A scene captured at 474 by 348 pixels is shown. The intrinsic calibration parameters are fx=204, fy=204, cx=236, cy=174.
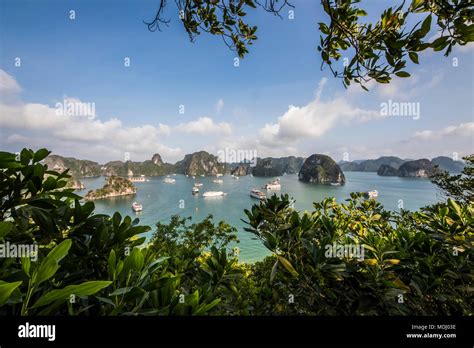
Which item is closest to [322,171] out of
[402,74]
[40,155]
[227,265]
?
[402,74]

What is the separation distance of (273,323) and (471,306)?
1.31 meters

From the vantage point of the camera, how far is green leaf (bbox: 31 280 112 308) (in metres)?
0.48

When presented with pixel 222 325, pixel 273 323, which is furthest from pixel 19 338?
pixel 273 323

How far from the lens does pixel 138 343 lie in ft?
2.50

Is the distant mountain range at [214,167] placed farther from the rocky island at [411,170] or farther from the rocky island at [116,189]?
the rocky island at [116,189]

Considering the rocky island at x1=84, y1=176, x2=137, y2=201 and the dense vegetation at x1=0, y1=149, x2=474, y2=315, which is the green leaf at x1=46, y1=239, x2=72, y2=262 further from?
the rocky island at x1=84, y1=176, x2=137, y2=201

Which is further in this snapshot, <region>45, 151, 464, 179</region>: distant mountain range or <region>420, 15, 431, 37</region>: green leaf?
<region>45, 151, 464, 179</region>: distant mountain range

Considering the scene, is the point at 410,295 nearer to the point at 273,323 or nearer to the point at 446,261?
the point at 446,261

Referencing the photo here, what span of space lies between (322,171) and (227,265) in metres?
72.2

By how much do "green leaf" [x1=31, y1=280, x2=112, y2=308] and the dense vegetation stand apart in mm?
171

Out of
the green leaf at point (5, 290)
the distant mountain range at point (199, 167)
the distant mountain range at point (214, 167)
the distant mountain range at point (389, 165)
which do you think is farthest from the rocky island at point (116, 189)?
the distant mountain range at point (389, 165)

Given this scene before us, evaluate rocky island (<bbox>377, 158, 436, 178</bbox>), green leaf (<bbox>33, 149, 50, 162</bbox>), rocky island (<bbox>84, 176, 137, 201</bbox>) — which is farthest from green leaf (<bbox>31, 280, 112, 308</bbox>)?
rocky island (<bbox>377, 158, 436, 178</bbox>)

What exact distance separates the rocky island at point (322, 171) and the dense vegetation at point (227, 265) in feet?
221

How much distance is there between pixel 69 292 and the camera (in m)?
0.49
